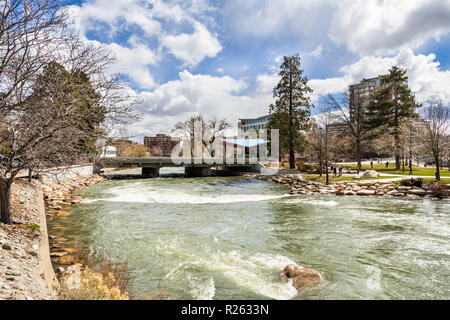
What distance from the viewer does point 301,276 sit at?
6953 millimetres

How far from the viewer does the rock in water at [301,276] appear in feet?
22.1

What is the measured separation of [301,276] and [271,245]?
3.04 m

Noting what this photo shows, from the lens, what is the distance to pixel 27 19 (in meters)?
6.61

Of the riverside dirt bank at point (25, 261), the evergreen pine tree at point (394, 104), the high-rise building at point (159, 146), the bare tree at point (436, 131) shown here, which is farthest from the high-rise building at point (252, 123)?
the riverside dirt bank at point (25, 261)

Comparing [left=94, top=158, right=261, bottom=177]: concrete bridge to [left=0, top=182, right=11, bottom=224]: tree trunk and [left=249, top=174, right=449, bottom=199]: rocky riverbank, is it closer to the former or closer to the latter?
[left=249, top=174, right=449, bottom=199]: rocky riverbank

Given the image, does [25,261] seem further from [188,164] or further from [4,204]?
[188,164]

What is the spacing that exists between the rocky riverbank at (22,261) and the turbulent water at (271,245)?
1.57 meters

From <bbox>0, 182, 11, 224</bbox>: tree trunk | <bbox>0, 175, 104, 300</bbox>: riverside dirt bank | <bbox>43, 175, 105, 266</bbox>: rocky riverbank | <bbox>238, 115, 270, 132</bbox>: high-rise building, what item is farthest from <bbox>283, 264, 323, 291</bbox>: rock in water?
<bbox>238, 115, 270, 132</bbox>: high-rise building

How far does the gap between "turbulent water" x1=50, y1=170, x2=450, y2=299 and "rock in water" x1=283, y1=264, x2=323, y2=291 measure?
0.73 ft

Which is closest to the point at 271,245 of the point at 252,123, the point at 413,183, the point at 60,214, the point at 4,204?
the point at 4,204

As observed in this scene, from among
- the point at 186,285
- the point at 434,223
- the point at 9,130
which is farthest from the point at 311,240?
the point at 9,130

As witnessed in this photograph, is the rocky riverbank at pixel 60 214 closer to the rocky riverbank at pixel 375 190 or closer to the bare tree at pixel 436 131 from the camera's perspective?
the rocky riverbank at pixel 375 190
